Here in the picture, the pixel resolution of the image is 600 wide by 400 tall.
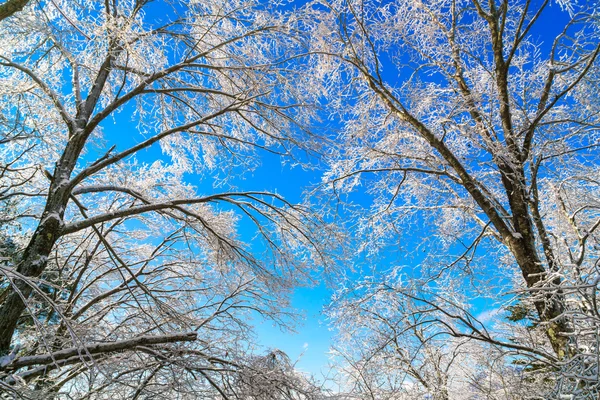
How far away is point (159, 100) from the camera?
764cm

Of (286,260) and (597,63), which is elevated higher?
(597,63)

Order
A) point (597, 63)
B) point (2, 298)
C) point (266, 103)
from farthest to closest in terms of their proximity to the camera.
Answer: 1. point (266, 103)
2. point (597, 63)
3. point (2, 298)

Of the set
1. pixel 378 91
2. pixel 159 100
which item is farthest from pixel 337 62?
pixel 159 100

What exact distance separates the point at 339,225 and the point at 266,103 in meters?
2.41

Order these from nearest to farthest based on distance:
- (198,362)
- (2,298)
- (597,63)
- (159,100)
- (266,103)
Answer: (198,362) → (2,298) → (597,63) → (266,103) → (159,100)

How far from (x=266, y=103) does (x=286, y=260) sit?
266cm

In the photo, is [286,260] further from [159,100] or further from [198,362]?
[159,100]

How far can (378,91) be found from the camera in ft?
20.9

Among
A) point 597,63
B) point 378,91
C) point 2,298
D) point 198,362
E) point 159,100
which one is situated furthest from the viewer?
point 159,100

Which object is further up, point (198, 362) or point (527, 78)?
point (527, 78)

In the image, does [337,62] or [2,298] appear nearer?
[2,298]

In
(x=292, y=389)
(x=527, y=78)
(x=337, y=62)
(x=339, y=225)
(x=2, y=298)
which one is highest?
(x=337, y=62)

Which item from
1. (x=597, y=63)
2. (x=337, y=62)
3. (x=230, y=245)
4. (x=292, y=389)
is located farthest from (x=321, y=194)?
(x=597, y=63)

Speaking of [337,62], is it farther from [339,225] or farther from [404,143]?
[339,225]
